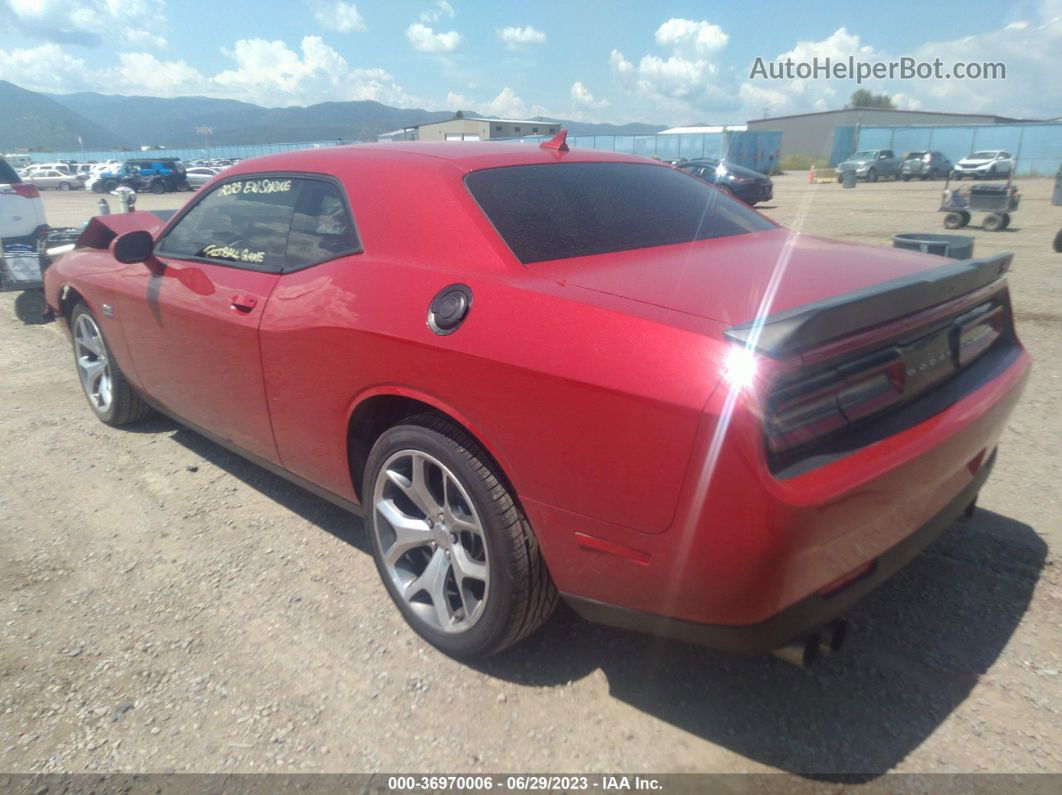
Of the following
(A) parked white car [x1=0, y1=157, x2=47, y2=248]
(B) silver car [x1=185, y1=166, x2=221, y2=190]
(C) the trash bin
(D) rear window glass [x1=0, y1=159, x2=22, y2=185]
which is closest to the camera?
(C) the trash bin

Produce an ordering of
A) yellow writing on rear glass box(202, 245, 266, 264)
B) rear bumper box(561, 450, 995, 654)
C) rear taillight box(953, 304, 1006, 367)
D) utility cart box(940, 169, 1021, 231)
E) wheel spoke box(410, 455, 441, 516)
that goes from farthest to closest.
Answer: utility cart box(940, 169, 1021, 231) → yellow writing on rear glass box(202, 245, 266, 264) → wheel spoke box(410, 455, 441, 516) → rear taillight box(953, 304, 1006, 367) → rear bumper box(561, 450, 995, 654)

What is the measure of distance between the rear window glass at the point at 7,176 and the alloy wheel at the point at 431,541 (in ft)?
28.0

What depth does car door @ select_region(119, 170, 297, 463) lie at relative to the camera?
2.85m

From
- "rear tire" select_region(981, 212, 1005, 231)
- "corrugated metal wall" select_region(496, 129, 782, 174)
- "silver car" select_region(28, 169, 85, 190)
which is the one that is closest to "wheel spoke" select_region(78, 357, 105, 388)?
"rear tire" select_region(981, 212, 1005, 231)

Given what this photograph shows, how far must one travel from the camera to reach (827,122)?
75.5 metres

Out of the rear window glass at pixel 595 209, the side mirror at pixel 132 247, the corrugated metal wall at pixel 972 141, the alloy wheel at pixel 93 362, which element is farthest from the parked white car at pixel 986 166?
the side mirror at pixel 132 247

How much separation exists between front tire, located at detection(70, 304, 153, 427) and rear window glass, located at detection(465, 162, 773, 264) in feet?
9.36

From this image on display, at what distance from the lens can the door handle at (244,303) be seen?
9.12 ft

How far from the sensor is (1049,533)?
9.46 ft

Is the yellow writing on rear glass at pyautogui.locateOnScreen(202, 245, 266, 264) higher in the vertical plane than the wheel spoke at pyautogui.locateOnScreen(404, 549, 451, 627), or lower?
higher

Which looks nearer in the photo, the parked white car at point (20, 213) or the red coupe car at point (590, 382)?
the red coupe car at point (590, 382)

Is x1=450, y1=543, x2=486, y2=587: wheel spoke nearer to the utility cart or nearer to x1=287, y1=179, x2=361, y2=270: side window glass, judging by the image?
x1=287, y1=179, x2=361, y2=270: side window glass

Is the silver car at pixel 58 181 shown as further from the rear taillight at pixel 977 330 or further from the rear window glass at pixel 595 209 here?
the rear taillight at pixel 977 330

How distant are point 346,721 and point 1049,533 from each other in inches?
111
